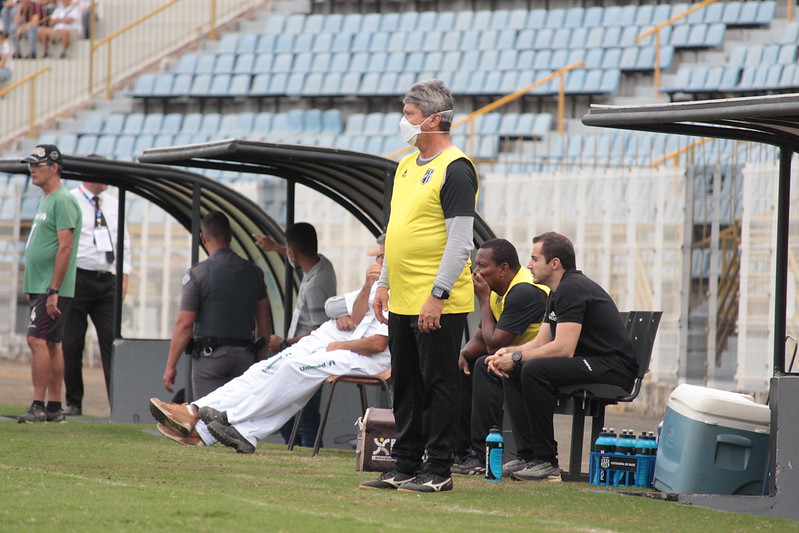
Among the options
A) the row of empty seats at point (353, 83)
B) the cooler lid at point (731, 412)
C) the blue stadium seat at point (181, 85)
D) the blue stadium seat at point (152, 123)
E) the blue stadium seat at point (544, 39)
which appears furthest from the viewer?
the blue stadium seat at point (181, 85)

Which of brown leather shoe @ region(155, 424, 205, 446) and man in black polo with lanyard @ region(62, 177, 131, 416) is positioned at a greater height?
man in black polo with lanyard @ region(62, 177, 131, 416)

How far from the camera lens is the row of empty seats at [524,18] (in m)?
21.7

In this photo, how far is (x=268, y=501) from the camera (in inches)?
220

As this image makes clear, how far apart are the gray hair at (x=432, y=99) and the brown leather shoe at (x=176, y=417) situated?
300 cm

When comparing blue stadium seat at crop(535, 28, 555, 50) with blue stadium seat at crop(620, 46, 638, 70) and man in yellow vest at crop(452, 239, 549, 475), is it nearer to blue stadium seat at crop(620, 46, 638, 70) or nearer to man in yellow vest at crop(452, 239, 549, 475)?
→ blue stadium seat at crop(620, 46, 638, 70)

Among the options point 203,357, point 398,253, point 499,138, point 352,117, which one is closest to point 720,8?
point 499,138

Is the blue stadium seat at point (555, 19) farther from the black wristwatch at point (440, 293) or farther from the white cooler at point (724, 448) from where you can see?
the black wristwatch at point (440, 293)

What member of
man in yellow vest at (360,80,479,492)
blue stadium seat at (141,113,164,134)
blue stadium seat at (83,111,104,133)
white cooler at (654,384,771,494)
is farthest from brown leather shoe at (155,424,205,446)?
→ blue stadium seat at (83,111,104,133)

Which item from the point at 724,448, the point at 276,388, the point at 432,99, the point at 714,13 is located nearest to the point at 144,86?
the point at 714,13

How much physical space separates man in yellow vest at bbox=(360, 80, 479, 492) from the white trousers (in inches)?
78.3

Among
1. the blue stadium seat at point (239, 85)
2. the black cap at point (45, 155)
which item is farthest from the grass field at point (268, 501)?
the blue stadium seat at point (239, 85)

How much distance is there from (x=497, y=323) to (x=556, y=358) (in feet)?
2.07

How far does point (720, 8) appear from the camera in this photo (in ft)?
72.1

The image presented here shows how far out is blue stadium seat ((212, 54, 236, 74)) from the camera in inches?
975
